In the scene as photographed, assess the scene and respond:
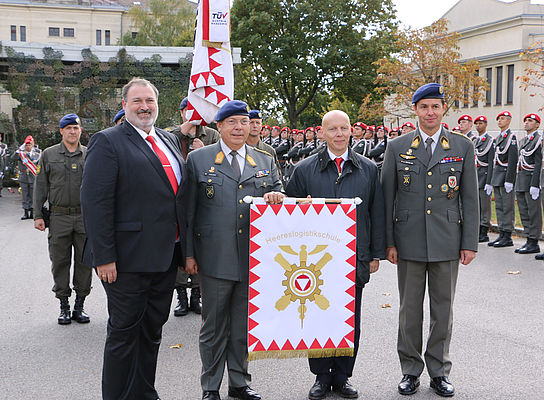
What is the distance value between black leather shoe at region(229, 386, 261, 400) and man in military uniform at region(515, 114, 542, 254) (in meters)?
7.37

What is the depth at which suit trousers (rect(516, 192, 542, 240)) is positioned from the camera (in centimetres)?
1070

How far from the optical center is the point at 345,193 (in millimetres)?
4535

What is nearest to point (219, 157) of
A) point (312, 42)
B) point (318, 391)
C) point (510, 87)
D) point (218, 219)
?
point (218, 219)

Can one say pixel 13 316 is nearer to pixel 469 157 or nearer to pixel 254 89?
pixel 469 157

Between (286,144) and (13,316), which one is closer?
(13,316)

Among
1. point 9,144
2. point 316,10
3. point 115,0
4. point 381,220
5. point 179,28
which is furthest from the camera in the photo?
point 115,0

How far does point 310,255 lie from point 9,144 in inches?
1016

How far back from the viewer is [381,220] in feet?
15.3

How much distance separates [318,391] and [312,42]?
3268 centimetres

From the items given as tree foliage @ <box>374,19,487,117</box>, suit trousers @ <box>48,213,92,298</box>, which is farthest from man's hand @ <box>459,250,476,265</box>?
tree foliage @ <box>374,19,487,117</box>

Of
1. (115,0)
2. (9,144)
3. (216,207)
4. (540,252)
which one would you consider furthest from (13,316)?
(115,0)

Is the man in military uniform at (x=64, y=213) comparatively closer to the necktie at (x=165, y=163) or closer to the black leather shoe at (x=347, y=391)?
the necktie at (x=165, y=163)

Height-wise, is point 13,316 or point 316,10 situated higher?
point 316,10

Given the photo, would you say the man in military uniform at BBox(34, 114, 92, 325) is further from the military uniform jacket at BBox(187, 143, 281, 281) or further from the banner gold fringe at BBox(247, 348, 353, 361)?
the banner gold fringe at BBox(247, 348, 353, 361)
